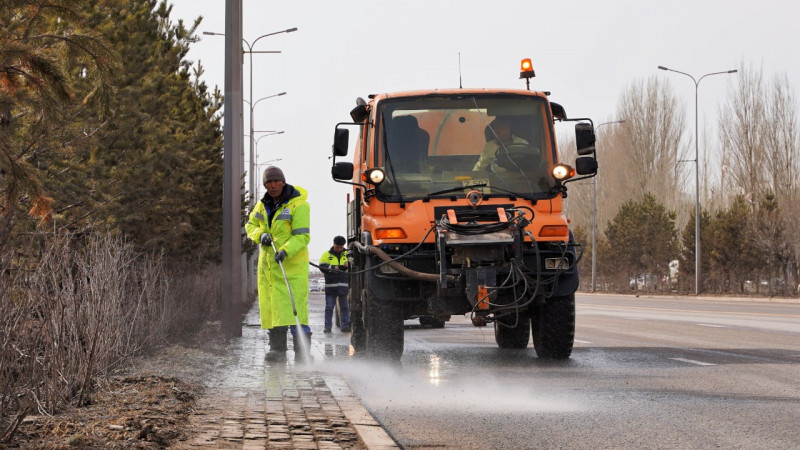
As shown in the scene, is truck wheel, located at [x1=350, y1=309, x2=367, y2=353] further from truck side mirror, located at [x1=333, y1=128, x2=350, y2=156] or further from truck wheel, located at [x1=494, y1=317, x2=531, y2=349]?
truck side mirror, located at [x1=333, y1=128, x2=350, y2=156]

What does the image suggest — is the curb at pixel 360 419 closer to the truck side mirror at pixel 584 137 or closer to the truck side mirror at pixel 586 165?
the truck side mirror at pixel 586 165

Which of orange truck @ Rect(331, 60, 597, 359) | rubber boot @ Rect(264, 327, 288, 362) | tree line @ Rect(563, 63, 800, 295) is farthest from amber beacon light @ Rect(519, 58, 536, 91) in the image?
tree line @ Rect(563, 63, 800, 295)

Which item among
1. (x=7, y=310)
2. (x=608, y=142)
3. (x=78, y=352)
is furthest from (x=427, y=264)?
(x=608, y=142)

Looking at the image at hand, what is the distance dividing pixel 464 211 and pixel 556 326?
1772 mm

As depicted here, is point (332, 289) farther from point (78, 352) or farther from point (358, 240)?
point (78, 352)

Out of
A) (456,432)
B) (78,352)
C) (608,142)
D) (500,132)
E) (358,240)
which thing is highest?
(608,142)

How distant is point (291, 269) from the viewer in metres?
12.2

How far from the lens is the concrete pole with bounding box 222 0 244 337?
51.6ft

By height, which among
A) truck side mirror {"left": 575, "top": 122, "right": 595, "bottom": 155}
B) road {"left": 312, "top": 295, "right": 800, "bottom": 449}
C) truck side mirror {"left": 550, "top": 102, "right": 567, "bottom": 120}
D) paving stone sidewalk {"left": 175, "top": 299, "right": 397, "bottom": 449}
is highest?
truck side mirror {"left": 550, "top": 102, "right": 567, "bottom": 120}

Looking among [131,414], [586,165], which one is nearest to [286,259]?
[586,165]

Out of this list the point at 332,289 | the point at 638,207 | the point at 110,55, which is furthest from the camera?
the point at 638,207

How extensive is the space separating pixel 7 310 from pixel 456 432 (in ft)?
9.54

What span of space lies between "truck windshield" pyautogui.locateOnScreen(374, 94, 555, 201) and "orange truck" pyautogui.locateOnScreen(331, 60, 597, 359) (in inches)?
0.5

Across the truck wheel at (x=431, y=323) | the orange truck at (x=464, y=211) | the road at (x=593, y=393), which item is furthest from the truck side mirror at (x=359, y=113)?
the truck wheel at (x=431, y=323)
